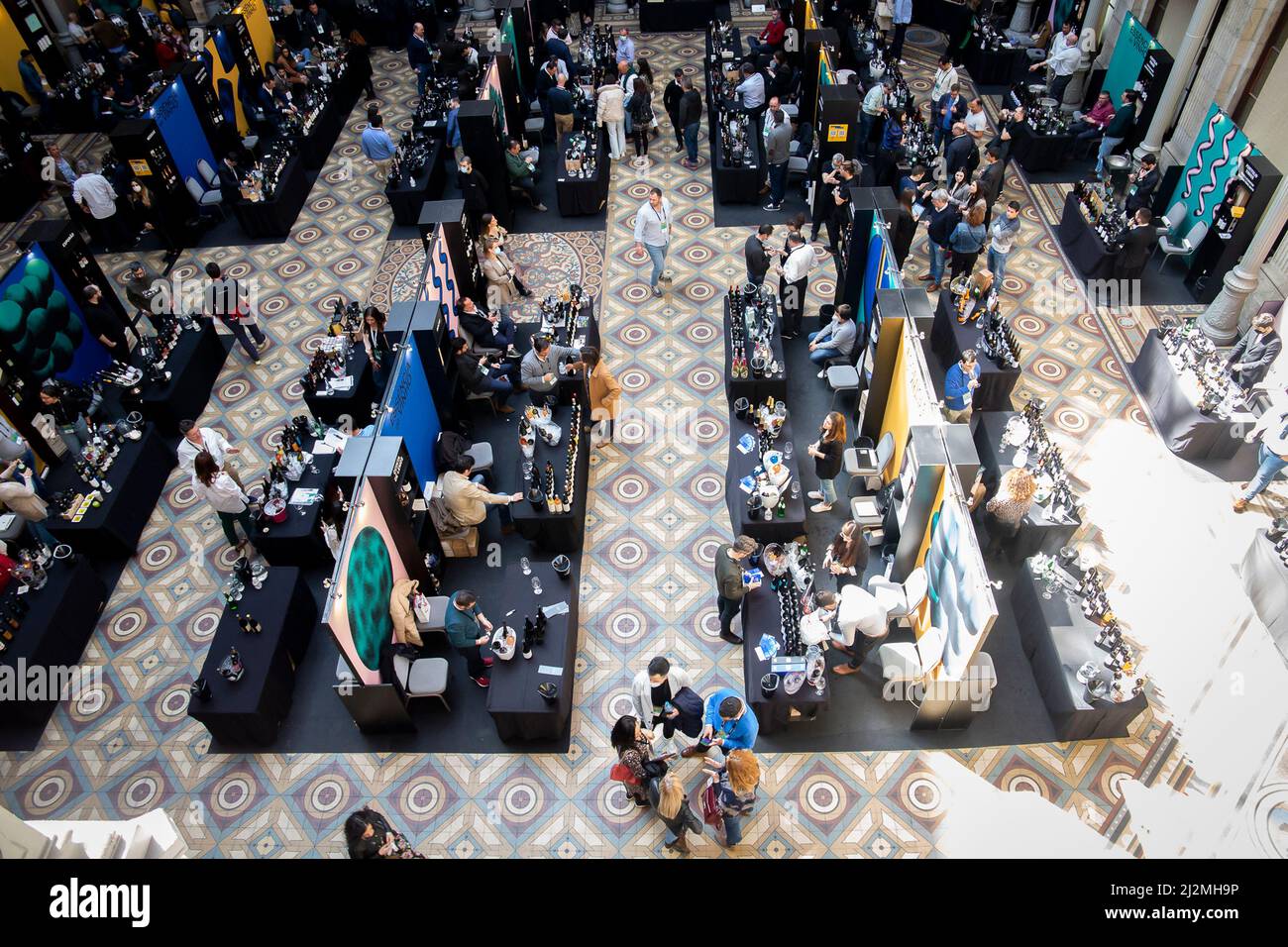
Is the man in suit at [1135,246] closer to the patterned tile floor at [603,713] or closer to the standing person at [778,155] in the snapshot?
the patterned tile floor at [603,713]

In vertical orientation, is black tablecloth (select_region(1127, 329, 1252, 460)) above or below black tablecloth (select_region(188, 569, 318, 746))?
above

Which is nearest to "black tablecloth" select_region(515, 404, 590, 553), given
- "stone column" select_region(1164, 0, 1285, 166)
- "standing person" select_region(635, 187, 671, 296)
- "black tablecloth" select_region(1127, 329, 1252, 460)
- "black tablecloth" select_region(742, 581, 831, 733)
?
"black tablecloth" select_region(742, 581, 831, 733)

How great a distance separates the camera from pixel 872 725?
7.94 m

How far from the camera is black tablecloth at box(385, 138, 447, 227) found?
546 inches

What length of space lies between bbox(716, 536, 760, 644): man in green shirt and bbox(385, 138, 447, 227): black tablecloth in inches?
349

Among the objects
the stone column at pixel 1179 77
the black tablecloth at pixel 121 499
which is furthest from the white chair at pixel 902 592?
the stone column at pixel 1179 77

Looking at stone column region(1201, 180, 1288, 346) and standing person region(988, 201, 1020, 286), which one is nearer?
stone column region(1201, 180, 1288, 346)

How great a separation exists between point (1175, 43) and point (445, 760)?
15.1 metres

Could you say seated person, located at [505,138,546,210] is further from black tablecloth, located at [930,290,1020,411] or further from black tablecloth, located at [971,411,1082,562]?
black tablecloth, located at [971,411,1082,562]

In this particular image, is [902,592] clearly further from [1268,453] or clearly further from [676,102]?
[676,102]

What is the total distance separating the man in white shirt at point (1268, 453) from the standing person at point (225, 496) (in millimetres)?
10960

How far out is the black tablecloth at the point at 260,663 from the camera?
780 cm

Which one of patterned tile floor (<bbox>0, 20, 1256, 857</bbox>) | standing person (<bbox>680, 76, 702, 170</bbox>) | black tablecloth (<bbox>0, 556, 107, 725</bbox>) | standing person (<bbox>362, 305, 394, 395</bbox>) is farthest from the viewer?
standing person (<bbox>680, 76, 702, 170</bbox>)

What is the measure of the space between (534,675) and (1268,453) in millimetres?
8097
